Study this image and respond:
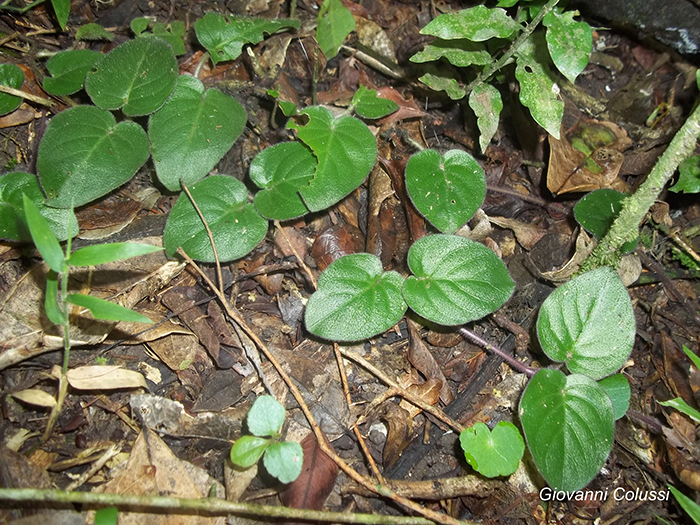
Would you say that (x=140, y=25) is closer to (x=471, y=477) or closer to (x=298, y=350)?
(x=298, y=350)

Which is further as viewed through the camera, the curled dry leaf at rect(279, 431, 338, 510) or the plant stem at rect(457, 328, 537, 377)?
the plant stem at rect(457, 328, 537, 377)

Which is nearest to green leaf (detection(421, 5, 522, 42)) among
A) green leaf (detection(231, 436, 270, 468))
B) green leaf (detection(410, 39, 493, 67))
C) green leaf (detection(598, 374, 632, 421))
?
green leaf (detection(410, 39, 493, 67))

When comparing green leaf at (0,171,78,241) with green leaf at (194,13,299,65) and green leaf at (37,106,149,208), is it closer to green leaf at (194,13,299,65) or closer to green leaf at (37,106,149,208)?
green leaf at (37,106,149,208)

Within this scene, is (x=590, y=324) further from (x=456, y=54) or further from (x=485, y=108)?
(x=456, y=54)

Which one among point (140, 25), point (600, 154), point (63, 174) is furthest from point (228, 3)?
point (600, 154)

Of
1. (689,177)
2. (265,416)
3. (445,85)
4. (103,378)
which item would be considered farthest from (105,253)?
(689,177)
